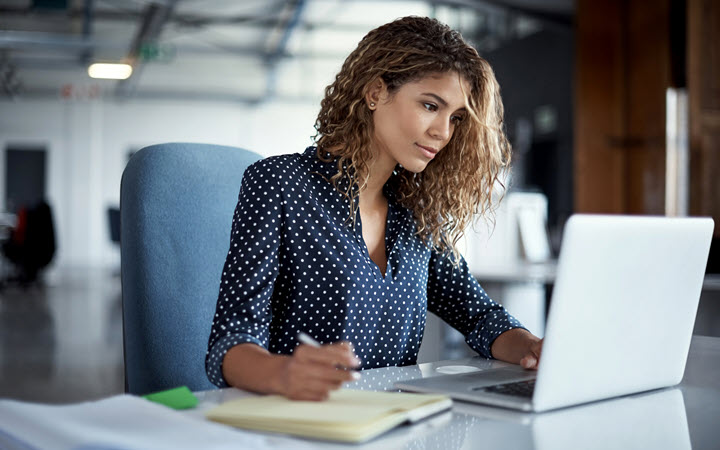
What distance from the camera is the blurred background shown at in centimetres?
457

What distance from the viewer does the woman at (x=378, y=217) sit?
1.25 m

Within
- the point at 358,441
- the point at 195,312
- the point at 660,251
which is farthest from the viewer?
the point at 195,312

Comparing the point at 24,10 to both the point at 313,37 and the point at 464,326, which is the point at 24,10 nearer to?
the point at 313,37

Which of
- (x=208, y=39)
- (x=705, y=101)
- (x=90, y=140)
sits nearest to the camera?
(x=705, y=101)

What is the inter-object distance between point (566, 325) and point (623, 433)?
13 centimetres

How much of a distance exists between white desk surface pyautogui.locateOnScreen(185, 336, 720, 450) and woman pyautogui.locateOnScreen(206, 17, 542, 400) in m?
0.23

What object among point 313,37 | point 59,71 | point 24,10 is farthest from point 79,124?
point 313,37

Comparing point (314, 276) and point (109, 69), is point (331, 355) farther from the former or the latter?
point (109, 69)

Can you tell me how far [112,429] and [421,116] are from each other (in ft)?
2.67

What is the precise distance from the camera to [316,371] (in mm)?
830

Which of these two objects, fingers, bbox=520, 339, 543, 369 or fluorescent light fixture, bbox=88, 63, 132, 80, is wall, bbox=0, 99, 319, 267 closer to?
fluorescent light fixture, bbox=88, 63, 132, 80

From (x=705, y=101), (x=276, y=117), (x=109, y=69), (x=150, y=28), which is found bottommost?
(x=705, y=101)

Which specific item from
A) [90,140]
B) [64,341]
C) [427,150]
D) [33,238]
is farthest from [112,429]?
[90,140]

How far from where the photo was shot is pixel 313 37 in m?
12.4
